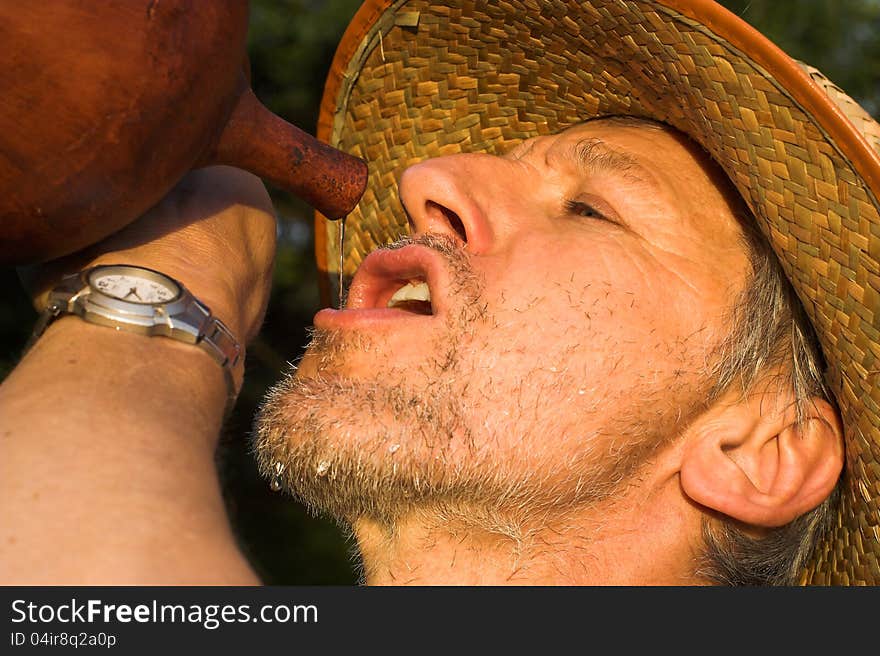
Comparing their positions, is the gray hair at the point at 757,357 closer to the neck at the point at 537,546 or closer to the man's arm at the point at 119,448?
the neck at the point at 537,546

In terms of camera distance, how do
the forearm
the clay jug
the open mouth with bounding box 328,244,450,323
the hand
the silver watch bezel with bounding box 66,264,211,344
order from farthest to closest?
the open mouth with bounding box 328,244,450,323, the hand, the silver watch bezel with bounding box 66,264,211,344, the clay jug, the forearm

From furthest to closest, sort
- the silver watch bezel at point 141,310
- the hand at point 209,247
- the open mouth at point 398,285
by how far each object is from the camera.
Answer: the open mouth at point 398,285
the hand at point 209,247
the silver watch bezel at point 141,310

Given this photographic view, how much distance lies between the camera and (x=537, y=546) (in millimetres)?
1544

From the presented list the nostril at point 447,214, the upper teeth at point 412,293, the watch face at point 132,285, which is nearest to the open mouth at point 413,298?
the upper teeth at point 412,293

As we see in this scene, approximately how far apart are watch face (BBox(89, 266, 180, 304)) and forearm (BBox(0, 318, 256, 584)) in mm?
53

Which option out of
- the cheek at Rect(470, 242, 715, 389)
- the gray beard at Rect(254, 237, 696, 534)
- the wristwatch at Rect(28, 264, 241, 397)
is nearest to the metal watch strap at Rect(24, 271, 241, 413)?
the wristwatch at Rect(28, 264, 241, 397)

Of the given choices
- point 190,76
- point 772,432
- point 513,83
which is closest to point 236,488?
point 513,83

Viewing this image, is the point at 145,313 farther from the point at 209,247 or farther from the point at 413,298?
the point at 413,298

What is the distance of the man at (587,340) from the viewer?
1.36 metres

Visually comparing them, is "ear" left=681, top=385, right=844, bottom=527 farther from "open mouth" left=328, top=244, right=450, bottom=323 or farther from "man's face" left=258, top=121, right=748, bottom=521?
"open mouth" left=328, top=244, right=450, bottom=323

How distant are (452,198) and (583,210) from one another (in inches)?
9.2

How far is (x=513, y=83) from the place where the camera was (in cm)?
191

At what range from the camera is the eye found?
1.65m

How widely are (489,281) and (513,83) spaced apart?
574mm
